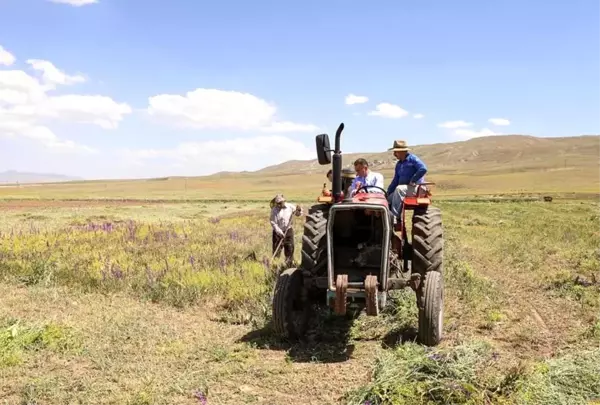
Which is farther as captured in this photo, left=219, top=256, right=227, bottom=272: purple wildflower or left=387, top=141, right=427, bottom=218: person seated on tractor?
left=219, top=256, right=227, bottom=272: purple wildflower

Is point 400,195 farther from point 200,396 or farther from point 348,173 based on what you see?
point 200,396

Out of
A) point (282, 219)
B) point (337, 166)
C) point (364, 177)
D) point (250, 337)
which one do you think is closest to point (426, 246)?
point (337, 166)

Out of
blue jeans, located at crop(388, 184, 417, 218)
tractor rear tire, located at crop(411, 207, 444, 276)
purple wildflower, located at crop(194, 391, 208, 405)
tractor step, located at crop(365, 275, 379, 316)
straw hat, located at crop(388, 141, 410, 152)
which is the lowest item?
purple wildflower, located at crop(194, 391, 208, 405)

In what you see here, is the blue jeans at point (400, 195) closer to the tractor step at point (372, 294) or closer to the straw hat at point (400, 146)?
the straw hat at point (400, 146)

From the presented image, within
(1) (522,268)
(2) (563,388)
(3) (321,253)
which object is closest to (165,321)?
(3) (321,253)

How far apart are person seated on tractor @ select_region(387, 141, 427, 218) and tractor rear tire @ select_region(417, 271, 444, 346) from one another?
1168 millimetres

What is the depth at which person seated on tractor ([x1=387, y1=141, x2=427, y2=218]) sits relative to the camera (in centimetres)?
668

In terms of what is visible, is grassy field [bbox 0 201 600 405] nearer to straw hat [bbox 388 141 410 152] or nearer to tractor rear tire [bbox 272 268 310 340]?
tractor rear tire [bbox 272 268 310 340]

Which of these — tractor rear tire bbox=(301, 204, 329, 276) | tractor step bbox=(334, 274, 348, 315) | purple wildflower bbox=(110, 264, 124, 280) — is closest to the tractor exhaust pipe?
tractor rear tire bbox=(301, 204, 329, 276)

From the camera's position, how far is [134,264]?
9.90 meters

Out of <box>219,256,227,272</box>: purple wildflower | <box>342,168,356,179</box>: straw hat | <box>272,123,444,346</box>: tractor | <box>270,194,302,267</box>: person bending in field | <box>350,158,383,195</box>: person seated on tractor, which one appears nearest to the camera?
<box>272,123,444,346</box>: tractor

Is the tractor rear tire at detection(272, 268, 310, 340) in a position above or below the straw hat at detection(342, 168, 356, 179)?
below

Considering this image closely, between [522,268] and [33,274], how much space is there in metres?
9.99

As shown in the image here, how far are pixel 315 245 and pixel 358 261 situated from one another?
2.00 feet
